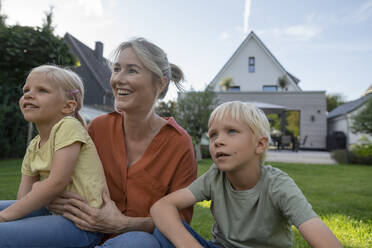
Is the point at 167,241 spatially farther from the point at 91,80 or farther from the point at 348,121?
the point at 348,121

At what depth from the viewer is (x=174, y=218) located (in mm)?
1552

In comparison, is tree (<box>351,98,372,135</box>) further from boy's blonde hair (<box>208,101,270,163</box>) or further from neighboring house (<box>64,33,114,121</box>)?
boy's blonde hair (<box>208,101,270,163</box>)

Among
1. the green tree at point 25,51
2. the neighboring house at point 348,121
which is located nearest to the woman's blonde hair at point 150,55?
the green tree at point 25,51

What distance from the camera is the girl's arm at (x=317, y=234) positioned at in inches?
49.5

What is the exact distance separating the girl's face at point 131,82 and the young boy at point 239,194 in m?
0.51

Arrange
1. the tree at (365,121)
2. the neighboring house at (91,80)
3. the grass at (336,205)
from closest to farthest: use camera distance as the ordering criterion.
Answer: the grass at (336,205) < the tree at (365,121) < the neighboring house at (91,80)

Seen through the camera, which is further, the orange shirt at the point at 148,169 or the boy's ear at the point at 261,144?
the orange shirt at the point at 148,169

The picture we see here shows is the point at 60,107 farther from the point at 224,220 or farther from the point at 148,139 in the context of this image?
the point at 224,220

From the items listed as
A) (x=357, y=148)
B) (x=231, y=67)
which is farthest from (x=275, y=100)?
(x=357, y=148)

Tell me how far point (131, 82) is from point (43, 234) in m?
0.95

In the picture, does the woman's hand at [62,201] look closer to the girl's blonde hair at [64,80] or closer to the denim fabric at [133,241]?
the denim fabric at [133,241]

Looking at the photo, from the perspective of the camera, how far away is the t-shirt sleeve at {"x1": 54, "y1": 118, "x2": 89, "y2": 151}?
159 centimetres

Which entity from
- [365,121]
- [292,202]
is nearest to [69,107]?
[292,202]

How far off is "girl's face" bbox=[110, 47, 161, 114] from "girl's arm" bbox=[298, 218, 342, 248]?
1.15 meters
